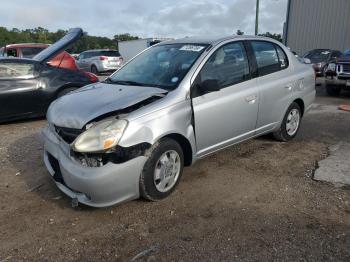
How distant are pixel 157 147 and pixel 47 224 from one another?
4.10 feet

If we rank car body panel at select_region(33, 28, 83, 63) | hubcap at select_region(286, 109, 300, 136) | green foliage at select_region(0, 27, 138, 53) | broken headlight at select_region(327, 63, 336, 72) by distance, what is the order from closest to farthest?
hubcap at select_region(286, 109, 300, 136) → car body panel at select_region(33, 28, 83, 63) → broken headlight at select_region(327, 63, 336, 72) → green foliage at select_region(0, 27, 138, 53)

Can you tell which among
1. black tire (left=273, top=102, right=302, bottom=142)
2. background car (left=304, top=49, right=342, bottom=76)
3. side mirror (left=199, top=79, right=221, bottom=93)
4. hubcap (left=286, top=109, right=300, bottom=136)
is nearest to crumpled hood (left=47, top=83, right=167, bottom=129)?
side mirror (left=199, top=79, right=221, bottom=93)

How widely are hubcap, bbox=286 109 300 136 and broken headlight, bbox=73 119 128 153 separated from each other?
10.4ft

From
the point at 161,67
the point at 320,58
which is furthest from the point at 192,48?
the point at 320,58

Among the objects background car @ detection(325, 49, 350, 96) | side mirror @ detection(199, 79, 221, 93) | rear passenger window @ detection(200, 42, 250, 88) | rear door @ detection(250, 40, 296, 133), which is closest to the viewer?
side mirror @ detection(199, 79, 221, 93)

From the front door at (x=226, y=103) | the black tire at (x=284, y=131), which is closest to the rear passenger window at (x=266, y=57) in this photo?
the front door at (x=226, y=103)

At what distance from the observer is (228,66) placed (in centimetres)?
454

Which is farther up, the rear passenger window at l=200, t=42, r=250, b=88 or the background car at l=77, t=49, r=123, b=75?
Answer: the rear passenger window at l=200, t=42, r=250, b=88

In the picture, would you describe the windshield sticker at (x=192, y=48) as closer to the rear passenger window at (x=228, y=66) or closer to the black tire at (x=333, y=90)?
the rear passenger window at (x=228, y=66)

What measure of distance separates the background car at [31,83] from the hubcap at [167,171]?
4.36 meters

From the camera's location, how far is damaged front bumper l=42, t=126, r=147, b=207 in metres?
3.31

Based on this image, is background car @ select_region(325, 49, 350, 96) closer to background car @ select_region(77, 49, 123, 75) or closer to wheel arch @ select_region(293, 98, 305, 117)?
wheel arch @ select_region(293, 98, 305, 117)

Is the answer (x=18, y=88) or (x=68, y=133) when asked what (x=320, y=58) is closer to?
(x=18, y=88)

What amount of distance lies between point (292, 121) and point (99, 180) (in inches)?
141
